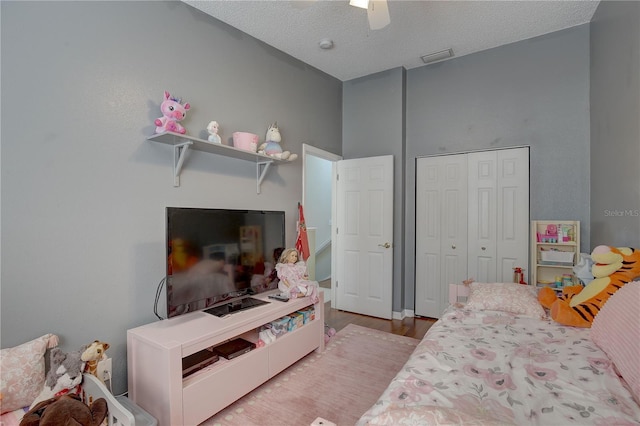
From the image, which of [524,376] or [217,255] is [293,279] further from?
[524,376]

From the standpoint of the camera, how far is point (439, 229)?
3.50m

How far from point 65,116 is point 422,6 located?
262 centimetres

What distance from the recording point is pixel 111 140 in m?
1.86

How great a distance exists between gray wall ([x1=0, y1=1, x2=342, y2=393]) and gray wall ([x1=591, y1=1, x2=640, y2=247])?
279cm

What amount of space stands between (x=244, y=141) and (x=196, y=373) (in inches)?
66.8

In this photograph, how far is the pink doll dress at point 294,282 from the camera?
250 centimetres

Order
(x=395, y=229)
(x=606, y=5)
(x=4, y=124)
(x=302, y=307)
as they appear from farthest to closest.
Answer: (x=395, y=229) < (x=302, y=307) < (x=606, y=5) < (x=4, y=124)

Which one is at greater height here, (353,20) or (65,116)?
(353,20)

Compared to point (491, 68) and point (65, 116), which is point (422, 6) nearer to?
point (491, 68)

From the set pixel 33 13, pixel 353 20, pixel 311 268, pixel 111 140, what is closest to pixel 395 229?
pixel 311 268

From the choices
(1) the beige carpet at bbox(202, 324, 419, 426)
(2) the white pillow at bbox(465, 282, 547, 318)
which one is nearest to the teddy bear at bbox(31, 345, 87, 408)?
(1) the beige carpet at bbox(202, 324, 419, 426)

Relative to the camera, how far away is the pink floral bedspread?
1.03 meters

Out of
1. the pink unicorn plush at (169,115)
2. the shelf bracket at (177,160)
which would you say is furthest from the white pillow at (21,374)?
the pink unicorn plush at (169,115)

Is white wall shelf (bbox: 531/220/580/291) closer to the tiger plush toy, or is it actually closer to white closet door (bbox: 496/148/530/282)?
white closet door (bbox: 496/148/530/282)
